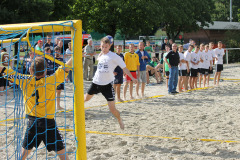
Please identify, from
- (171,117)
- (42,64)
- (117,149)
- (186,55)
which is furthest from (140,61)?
(42,64)

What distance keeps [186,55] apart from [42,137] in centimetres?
915

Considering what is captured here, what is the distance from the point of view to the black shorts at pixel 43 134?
3.92m

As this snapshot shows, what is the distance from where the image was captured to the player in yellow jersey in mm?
3922

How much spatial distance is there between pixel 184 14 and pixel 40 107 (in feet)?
102

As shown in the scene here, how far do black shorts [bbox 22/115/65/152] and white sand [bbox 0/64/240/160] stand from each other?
15.1 inches

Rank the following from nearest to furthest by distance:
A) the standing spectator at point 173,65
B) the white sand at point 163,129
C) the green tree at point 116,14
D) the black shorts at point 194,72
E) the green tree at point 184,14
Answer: the white sand at point 163,129 → the standing spectator at point 173,65 → the black shorts at point 194,72 → the green tree at point 116,14 → the green tree at point 184,14

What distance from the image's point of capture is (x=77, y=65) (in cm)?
365

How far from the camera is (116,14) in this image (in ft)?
75.0

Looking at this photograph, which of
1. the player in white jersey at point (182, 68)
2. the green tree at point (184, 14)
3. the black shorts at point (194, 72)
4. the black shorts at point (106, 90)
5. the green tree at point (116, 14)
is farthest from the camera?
the green tree at point (184, 14)

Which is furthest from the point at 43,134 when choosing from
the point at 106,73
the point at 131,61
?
the point at 131,61

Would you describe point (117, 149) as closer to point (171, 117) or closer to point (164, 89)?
point (171, 117)

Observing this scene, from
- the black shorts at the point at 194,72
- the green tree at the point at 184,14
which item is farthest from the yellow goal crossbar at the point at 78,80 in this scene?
the green tree at the point at 184,14

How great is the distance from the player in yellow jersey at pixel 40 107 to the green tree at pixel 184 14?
2729 cm

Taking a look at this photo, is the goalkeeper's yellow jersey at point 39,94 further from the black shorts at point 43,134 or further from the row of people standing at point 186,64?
the row of people standing at point 186,64
